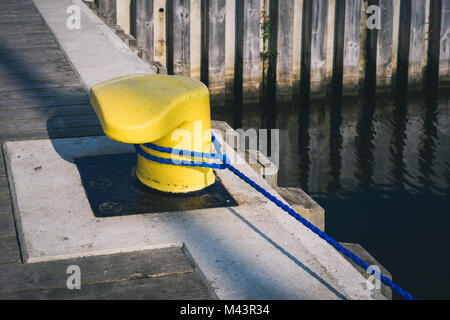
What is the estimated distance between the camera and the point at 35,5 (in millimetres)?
7562

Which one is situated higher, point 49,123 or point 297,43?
point 297,43

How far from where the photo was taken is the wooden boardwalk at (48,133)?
7.51ft

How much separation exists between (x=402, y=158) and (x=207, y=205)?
5.13m

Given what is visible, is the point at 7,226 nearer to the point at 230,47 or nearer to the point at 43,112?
the point at 43,112

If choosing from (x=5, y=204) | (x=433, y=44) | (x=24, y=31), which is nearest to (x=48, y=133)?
(x=5, y=204)

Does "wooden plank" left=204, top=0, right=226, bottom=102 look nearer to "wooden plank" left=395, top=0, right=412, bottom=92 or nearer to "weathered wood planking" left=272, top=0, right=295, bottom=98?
"weathered wood planking" left=272, top=0, right=295, bottom=98

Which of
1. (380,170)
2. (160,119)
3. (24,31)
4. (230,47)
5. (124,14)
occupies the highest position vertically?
(124,14)

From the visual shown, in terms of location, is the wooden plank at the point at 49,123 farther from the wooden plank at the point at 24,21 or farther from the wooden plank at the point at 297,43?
the wooden plank at the point at 297,43

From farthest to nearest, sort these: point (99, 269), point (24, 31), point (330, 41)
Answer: point (330, 41) < point (24, 31) < point (99, 269)

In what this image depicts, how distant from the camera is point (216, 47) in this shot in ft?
28.4

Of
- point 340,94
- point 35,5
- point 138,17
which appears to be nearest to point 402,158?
point 340,94

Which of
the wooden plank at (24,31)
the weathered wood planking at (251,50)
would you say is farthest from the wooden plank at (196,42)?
the wooden plank at (24,31)

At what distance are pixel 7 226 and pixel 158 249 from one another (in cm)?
70
